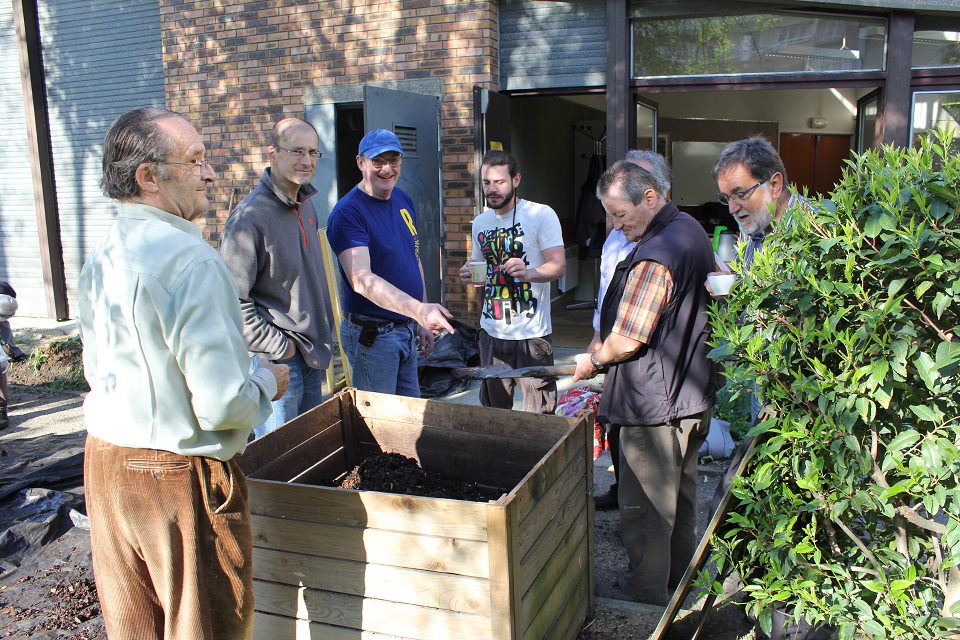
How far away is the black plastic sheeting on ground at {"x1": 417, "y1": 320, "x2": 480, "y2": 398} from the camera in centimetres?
710

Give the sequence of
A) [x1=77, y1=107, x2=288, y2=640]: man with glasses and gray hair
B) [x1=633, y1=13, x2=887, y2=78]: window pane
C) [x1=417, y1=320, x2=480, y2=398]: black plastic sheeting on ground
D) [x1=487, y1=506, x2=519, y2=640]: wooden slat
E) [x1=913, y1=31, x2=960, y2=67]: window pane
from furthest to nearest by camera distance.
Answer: [x1=417, y1=320, x2=480, y2=398]: black plastic sheeting on ground → [x1=633, y1=13, x2=887, y2=78]: window pane → [x1=913, y1=31, x2=960, y2=67]: window pane → [x1=487, y1=506, x2=519, y2=640]: wooden slat → [x1=77, y1=107, x2=288, y2=640]: man with glasses and gray hair

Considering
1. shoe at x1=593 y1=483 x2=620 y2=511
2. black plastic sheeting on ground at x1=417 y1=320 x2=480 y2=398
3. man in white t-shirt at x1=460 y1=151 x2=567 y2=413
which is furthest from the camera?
black plastic sheeting on ground at x1=417 y1=320 x2=480 y2=398

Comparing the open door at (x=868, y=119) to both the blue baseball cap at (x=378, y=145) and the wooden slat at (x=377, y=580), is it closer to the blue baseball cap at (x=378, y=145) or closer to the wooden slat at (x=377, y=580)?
the blue baseball cap at (x=378, y=145)

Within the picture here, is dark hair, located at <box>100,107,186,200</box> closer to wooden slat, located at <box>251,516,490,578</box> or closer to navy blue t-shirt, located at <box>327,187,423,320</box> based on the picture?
wooden slat, located at <box>251,516,490,578</box>

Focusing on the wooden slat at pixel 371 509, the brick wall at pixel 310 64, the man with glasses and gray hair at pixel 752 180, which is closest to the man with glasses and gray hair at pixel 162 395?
the wooden slat at pixel 371 509

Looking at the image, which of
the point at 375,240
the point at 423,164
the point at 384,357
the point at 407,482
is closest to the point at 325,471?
the point at 407,482

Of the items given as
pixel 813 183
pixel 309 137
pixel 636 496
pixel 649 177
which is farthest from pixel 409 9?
pixel 813 183

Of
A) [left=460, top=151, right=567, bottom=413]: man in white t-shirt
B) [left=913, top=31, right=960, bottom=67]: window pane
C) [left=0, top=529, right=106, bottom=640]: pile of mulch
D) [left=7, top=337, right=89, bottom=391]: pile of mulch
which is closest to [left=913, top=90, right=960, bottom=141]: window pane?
[left=913, top=31, right=960, bottom=67]: window pane

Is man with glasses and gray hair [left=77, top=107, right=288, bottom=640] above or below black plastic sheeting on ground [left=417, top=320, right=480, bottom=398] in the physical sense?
above

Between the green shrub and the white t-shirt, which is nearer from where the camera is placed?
the green shrub

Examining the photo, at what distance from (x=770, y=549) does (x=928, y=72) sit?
5.72 meters

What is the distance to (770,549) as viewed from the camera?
2518mm

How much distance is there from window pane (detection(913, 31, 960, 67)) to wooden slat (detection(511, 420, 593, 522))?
547 cm

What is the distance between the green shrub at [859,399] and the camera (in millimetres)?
2078
